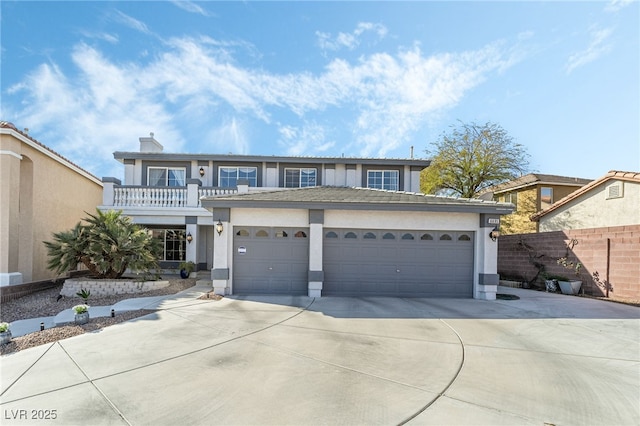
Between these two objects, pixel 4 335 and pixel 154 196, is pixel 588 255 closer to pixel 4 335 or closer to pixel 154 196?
pixel 4 335

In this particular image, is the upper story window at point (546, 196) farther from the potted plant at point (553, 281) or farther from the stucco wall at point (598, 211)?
the potted plant at point (553, 281)

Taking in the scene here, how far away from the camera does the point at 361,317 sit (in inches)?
319

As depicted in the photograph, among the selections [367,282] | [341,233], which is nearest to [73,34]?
[341,233]

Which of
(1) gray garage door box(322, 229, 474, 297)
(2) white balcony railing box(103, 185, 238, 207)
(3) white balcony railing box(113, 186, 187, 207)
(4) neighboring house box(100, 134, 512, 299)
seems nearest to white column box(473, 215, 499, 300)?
(4) neighboring house box(100, 134, 512, 299)

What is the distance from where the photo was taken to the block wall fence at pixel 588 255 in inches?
426

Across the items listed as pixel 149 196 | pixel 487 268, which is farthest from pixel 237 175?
pixel 487 268

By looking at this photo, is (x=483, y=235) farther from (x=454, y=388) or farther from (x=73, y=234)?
(x=73, y=234)

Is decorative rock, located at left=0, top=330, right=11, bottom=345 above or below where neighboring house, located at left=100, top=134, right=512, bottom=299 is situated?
below

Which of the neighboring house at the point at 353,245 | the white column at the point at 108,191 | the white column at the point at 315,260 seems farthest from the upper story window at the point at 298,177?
the white column at the point at 108,191

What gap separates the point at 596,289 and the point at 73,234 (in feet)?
64.2

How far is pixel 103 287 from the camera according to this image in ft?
37.1

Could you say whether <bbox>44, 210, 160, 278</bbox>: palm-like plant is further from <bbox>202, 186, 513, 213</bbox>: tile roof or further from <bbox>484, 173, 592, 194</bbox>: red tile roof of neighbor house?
<bbox>484, 173, 592, 194</bbox>: red tile roof of neighbor house

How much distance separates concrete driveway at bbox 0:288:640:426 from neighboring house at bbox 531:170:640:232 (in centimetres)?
1150

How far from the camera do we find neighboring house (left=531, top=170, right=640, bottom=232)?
1596 centimetres
